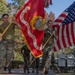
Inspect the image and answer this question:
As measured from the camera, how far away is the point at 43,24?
1075 cm

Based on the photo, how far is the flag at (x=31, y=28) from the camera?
1063cm

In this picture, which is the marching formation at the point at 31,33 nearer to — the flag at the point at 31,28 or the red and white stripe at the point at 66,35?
the flag at the point at 31,28

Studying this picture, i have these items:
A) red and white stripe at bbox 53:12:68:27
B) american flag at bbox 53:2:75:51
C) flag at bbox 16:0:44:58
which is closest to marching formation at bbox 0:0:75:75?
flag at bbox 16:0:44:58

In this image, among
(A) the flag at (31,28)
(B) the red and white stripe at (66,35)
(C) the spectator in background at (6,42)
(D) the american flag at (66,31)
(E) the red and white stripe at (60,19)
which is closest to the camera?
(C) the spectator in background at (6,42)

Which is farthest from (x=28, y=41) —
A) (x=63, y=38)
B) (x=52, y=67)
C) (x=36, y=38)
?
(x=52, y=67)

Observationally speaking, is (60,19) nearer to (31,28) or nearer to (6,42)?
(31,28)

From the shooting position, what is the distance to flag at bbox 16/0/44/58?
34.9 feet

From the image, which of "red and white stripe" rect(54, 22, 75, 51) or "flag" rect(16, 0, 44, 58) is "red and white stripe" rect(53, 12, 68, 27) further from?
"flag" rect(16, 0, 44, 58)

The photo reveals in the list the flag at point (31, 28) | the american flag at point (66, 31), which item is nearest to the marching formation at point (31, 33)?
the flag at point (31, 28)

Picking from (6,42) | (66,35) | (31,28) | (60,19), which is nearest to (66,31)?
(66,35)

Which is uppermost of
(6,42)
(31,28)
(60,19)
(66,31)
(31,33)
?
(60,19)

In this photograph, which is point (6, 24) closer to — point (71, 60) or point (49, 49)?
point (49, 49)

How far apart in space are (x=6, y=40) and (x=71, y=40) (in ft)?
15.1

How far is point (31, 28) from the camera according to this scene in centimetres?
1075
